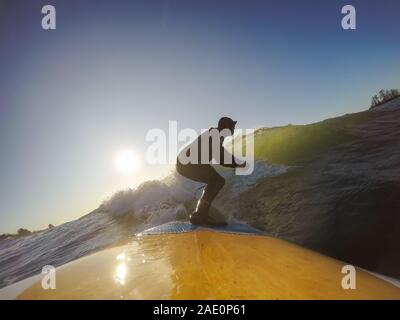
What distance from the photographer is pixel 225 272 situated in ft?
13.3

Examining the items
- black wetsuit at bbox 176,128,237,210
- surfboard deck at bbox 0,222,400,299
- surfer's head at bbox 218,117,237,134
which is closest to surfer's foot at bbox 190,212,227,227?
black wetsuit at bbox 176,128,237,210

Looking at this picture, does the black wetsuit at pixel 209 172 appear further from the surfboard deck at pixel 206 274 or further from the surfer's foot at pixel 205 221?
the surfboard deck at pixel 206 274

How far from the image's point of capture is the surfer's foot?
7.23 metres

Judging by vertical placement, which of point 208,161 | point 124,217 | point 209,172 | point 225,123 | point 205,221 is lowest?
point 124,217

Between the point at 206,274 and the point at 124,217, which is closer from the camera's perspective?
the point at 206,274

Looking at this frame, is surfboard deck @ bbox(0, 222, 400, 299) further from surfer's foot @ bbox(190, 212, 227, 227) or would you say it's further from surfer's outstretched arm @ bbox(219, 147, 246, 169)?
surfer's outstretched arm @ bbox(219, 147, 246, 169)

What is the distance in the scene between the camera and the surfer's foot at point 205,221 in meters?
7.23

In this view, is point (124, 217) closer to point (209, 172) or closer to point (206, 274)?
point (209, 172)

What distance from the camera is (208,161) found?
25.3 ft

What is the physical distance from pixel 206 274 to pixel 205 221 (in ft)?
11.3

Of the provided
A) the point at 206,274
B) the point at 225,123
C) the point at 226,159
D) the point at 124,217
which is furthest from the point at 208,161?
the point at 124,217

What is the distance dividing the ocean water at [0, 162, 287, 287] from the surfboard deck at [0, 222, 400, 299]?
5577 millimetres

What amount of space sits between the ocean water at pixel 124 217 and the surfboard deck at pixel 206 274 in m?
5.58
